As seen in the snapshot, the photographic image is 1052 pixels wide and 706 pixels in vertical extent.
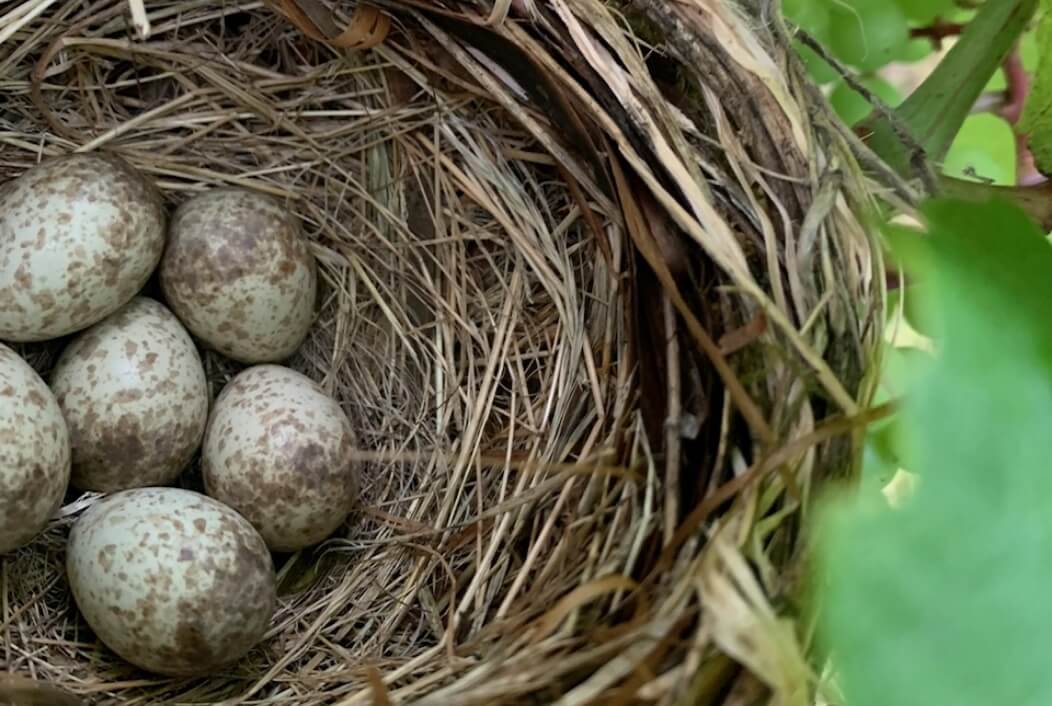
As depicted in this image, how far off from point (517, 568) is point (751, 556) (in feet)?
1.08

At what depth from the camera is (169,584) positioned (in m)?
0.89

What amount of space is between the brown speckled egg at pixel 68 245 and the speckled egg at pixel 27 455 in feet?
0.20

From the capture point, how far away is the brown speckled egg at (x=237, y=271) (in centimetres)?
106

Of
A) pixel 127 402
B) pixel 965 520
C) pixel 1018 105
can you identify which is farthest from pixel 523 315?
pixel 965 520

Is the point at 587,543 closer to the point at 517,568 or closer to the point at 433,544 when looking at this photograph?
the point at 517,568

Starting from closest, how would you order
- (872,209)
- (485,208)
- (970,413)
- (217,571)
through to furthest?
1. (970,413)
2. (872,209)
3. (217,571)
4. (485,208)

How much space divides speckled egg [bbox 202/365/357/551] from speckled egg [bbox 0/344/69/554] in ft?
0.50

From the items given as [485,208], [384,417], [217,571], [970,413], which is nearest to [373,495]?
[384,417]

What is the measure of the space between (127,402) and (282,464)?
0.55ft

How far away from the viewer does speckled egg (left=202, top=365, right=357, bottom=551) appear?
3.30 feet

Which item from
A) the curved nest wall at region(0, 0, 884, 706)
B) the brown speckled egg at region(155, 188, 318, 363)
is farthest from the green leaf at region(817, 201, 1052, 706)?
the brown speckled egg at region(155, 188, 318, 363)

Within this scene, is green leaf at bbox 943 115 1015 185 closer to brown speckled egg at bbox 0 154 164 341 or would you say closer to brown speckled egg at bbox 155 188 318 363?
brown speckled egg at bbox 155 188 318 363

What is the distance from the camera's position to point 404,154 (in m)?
1.11

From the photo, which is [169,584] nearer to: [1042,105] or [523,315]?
[523,315]
